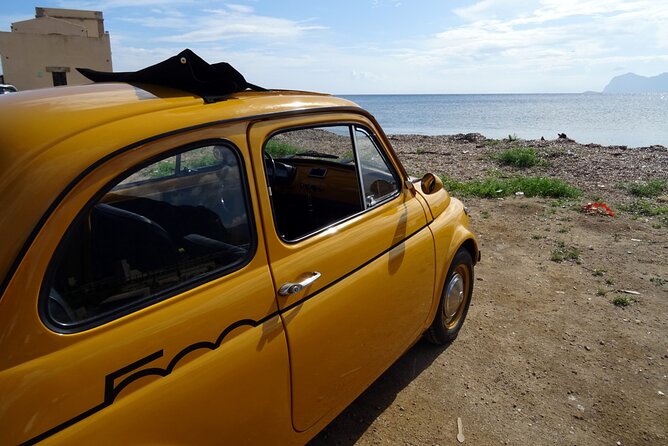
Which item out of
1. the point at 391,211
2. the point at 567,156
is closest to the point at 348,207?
the point at 391,211

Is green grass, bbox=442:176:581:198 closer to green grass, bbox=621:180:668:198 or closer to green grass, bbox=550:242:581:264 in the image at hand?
green grass, bbox=621:180:668:198

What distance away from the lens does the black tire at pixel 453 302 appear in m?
3.54

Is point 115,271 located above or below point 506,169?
above

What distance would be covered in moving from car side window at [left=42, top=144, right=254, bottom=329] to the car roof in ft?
0.37

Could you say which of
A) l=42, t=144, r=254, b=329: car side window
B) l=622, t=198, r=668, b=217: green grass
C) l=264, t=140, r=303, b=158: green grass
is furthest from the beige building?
l=42, t=144, r=254, b=329: car side window

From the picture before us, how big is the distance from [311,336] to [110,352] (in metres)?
0.89

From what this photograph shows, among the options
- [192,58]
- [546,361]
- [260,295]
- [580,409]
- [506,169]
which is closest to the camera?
[260,295]

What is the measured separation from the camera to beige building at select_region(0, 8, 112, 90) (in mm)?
27859

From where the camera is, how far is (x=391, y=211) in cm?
279

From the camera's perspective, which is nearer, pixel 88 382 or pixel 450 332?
pixel 88 382

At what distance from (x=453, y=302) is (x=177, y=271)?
2.57 metres

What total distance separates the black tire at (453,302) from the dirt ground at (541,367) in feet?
0.43

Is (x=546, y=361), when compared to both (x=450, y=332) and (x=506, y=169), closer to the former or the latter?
(x=450, y=332)

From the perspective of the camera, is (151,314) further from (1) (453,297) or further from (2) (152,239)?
(1) (453,297)
